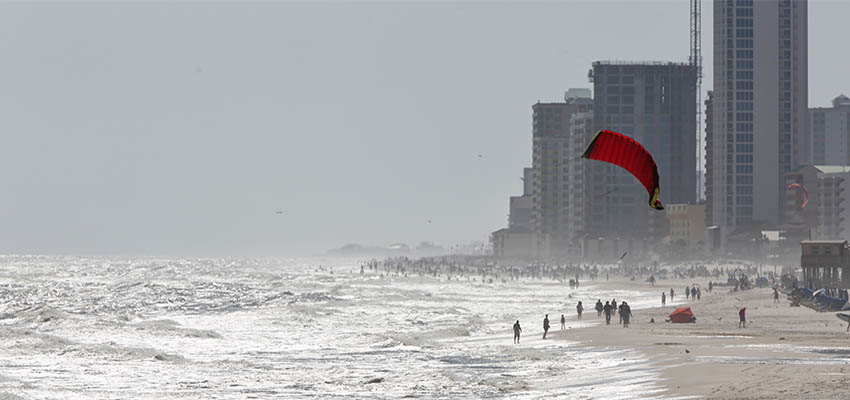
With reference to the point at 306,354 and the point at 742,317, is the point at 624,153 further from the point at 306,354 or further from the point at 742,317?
the point at 742,317

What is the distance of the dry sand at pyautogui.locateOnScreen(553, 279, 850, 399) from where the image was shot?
1031 inches

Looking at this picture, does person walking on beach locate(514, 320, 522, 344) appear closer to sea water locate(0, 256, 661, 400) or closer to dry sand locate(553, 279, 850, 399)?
sea water locate(0, 256, 661, 400)

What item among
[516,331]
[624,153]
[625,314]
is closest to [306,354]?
[516,331]

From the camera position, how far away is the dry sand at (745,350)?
26.2m

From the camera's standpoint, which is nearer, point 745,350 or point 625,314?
point 745,350

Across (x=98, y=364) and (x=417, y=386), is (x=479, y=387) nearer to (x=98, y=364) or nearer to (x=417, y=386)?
(x=417, y=386)

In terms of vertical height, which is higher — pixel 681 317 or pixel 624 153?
pixel 624 153

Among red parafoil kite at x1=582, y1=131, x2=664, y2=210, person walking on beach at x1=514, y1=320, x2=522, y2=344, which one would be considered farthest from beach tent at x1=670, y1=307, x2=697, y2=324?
red parafoil kite at x1=582, y1=131, x2=664, y2=210

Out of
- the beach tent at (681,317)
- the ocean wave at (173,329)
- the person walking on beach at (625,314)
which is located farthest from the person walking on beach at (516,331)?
the ocean wave at (173,329)

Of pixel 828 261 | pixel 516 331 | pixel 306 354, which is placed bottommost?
pixel 306 354

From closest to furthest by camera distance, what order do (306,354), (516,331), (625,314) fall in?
(306,354)
(516,331)
(625,314)

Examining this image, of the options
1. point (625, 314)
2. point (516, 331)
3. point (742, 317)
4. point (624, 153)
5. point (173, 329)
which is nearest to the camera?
point (624, 153)

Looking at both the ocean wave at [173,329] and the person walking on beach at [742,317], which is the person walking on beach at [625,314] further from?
the ocean wave at [173,329]

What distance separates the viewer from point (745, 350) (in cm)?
3550
